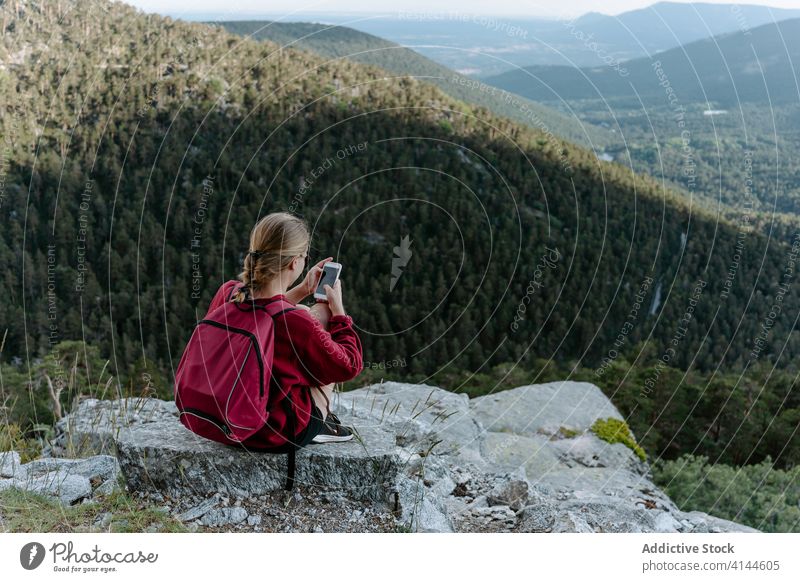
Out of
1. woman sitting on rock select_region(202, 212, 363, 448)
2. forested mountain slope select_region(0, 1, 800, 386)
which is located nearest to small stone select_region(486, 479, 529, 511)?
woman sitting on rock select_region(202, 212, 363, 448)

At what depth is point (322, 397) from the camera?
374 cm

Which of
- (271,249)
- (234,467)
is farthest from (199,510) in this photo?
(271,249)

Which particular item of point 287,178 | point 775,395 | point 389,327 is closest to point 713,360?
point 775,395

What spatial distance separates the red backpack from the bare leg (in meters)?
0.23

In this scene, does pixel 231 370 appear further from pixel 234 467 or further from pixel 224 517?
pixel 224 517

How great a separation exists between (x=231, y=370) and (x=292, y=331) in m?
0.33

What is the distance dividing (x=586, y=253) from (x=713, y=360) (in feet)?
29.8

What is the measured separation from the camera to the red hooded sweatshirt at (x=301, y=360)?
326cm

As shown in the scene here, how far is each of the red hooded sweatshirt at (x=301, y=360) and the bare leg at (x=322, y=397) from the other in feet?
0.30

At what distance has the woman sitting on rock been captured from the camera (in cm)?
328

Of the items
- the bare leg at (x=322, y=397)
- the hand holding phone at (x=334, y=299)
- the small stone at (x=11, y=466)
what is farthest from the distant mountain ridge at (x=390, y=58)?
the hand holding phone at (x=334, y=299)

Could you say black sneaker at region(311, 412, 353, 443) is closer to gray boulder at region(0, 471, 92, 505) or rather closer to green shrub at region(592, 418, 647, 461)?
gray boulder at region(0, 471, 92, 505)

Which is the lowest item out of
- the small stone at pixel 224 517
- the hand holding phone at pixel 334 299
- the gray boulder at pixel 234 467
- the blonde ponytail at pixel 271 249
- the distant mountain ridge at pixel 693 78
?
the small stone at pixel 224 517

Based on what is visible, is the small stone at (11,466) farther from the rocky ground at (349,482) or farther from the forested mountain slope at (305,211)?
the forested mountain slope at (305,211)
